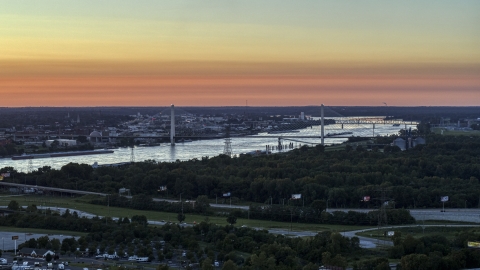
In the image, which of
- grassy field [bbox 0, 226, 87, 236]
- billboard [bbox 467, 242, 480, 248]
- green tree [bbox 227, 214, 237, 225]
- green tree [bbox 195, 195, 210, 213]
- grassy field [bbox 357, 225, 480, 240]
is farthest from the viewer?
green tree [bbox 195, 195, 210, 213]

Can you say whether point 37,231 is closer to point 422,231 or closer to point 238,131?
point 422,231

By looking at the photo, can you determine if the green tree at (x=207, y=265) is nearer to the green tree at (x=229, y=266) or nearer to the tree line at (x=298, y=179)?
the green tree at (x=229, y=266)

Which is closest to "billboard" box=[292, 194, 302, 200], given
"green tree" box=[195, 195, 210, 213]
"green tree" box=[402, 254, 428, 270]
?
"green tree" box=[195, 195, 210, 213]

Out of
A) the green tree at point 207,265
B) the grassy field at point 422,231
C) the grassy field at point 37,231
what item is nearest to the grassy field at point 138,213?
the grassy field at point 422,231

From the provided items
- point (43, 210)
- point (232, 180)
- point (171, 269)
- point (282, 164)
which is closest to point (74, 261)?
point (171, 269)

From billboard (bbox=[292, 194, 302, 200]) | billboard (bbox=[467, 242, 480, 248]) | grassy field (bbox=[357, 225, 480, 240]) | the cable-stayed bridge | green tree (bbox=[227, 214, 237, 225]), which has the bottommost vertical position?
grassy field (bbox=[357, 225, 480, 240])

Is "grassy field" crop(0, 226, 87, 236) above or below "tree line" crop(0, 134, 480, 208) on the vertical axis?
below

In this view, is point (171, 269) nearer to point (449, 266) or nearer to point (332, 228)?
point (449, 266)

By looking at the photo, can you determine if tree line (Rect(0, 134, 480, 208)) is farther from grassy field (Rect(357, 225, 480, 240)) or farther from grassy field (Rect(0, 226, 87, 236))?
grassy field (Rect(0, 226, 87, 236))

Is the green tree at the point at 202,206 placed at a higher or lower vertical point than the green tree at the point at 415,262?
lower
